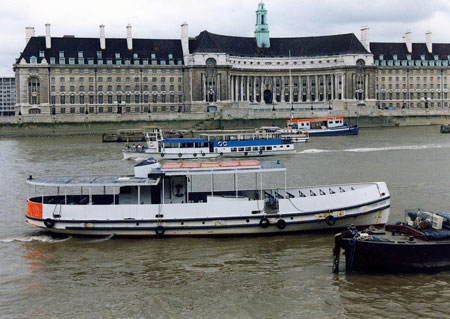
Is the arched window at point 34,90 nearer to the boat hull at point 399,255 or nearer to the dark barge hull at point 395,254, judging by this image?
the dark barge hull at point 395,254

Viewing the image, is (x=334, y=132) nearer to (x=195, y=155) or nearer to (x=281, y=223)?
(x=195, y=155)

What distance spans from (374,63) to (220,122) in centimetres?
4533

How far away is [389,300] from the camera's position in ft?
64.6

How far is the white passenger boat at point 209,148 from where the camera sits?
215 feet

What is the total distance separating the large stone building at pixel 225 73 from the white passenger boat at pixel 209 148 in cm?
5360

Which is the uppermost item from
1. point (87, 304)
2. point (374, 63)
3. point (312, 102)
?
point (374, 63)

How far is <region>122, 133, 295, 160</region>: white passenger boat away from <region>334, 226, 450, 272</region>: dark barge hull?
144 ft

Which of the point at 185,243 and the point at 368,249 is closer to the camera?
the point at 368,249

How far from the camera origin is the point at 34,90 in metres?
118

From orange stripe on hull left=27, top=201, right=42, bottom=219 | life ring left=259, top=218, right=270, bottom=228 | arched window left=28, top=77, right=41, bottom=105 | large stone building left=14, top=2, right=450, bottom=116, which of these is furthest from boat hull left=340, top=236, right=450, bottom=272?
arched window left=28, top=77, right=41, bottom=105

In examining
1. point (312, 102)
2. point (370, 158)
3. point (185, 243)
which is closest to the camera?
point (185, 243)

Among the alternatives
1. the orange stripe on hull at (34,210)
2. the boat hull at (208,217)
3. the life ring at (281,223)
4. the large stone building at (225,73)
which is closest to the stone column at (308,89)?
the large stone building at (225,73)

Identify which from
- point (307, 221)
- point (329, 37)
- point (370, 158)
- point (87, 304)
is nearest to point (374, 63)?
point (329, 37)

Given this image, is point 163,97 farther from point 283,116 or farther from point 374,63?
point 374,63
